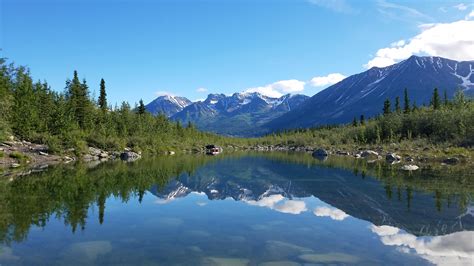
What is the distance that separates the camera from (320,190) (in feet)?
91.8

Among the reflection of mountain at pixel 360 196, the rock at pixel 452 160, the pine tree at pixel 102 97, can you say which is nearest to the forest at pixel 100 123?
the pine tree at pixel 102 97

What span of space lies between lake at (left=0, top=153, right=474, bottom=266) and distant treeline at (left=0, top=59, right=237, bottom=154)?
1110 inches

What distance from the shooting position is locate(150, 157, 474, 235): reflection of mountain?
1678cm

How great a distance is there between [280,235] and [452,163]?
1702 inches

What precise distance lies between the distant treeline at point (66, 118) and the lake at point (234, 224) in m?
28.2

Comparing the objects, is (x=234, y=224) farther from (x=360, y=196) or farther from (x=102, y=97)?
(x=102, y=97)

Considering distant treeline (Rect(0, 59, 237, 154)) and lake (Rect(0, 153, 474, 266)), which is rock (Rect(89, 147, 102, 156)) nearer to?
distant treeline (Rect(0, 59, 237, 154))

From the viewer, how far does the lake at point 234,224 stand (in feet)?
38.6

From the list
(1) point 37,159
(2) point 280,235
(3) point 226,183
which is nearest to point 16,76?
(1) point 37,159

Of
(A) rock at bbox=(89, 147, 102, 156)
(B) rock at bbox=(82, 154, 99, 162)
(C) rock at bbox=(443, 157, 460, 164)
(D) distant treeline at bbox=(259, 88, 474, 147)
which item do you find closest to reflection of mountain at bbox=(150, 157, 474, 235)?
(C) rock at bbox=(443, 157, 460, 164)

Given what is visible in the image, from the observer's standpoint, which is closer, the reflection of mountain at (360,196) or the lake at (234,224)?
the lake at (234,224)

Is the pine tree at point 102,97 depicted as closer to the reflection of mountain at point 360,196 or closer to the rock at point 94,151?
the rock at point 94,151

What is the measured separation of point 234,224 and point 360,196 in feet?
35.9

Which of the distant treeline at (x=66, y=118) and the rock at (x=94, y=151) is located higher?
the distant treeline at (x=66, y=118)
